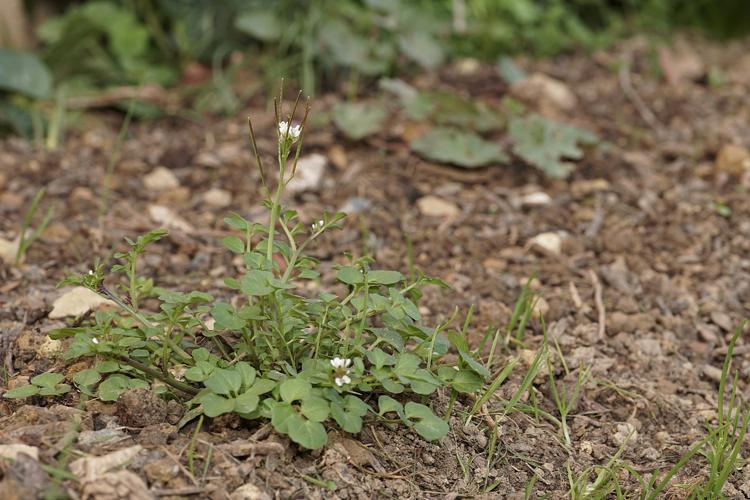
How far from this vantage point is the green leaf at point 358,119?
122 inches

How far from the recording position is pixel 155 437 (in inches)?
60.7

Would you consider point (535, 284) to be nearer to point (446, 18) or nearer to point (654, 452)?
point (654, 452)

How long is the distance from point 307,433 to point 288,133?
20.4 inches

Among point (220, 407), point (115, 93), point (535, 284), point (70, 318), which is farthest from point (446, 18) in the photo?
point (220, 407)

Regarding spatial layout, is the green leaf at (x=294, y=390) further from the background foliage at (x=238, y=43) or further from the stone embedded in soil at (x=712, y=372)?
the background foliage at (x=238, y=43)

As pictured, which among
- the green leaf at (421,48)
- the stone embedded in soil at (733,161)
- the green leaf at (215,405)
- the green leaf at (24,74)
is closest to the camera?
the green leaf at (215,405)

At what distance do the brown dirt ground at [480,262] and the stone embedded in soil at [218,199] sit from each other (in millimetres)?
34

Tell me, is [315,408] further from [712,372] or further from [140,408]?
[712,372]

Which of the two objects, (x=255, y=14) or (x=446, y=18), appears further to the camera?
(x=446, y=18)

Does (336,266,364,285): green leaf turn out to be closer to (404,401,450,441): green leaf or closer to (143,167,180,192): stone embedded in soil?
(404,401,450,441): green leaf

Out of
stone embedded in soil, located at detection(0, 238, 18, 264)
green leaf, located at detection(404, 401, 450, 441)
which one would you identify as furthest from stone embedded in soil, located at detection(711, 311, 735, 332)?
stone embedded in soil, located at detection(0, 238, 18, 264)

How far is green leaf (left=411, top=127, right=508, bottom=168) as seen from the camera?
2.99 m

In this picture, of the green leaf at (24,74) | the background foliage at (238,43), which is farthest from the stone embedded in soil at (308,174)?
the green leaf at (24,74)

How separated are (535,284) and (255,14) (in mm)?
1747
